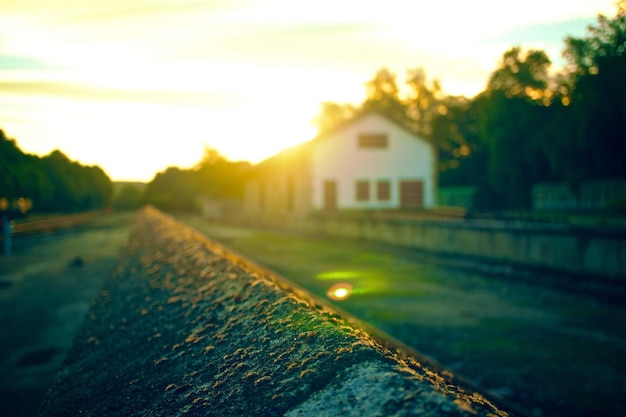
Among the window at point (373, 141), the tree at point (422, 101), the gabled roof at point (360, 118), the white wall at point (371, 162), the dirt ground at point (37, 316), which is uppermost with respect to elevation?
the tree at point (422, 101)

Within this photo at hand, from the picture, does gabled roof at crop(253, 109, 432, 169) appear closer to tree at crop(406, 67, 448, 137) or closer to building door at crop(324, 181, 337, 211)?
building door at crop(324, 181, 337, 211)

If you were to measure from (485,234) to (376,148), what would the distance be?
68.6 feet

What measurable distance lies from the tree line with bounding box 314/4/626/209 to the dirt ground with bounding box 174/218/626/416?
4.65 m

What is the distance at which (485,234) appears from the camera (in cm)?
1152

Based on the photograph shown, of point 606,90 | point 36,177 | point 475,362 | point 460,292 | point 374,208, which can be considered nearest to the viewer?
point 475,362

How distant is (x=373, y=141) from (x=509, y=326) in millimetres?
25780

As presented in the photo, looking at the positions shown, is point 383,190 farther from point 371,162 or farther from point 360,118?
point 360,118

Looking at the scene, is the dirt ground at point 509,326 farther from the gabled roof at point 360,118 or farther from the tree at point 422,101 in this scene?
the tree at point 422,101

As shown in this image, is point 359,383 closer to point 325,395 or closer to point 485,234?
point 325,395

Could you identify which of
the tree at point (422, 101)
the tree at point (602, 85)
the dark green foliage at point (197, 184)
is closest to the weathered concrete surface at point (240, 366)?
the tree at point (602, 85)

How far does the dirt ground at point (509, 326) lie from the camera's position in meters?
4.68

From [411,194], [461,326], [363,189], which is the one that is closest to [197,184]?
[363,189]

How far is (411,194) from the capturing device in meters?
32.1

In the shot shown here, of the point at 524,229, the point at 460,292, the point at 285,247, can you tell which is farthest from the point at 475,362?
the point at 285,247
